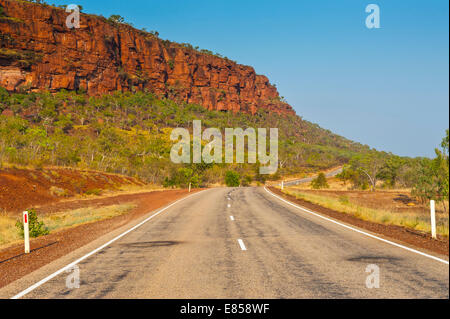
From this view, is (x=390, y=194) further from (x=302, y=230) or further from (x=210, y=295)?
(x=210, y=295)

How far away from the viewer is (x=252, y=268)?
6969 mm

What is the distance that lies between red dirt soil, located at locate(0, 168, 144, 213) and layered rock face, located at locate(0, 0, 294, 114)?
8783 cm

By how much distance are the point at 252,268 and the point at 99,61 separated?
140 m

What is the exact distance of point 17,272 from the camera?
25.0 feet

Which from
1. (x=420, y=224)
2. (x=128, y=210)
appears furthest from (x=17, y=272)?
(x=128, y=210)

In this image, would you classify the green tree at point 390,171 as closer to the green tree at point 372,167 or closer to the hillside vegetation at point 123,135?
the green tree at point 372,167

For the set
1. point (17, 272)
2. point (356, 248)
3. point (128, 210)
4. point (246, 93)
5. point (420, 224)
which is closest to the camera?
point (17, 272)

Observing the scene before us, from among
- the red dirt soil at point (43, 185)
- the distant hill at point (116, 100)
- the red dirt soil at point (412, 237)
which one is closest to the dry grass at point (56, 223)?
the red dirt soil at point (43, 185)

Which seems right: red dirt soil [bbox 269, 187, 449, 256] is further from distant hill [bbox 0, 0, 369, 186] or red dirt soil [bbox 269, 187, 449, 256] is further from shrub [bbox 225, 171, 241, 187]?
shrub [bbox 225, 171, 241, 187]

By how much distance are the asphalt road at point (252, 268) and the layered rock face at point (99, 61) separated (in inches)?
4655

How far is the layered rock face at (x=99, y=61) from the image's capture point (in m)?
114

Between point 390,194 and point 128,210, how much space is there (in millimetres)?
26779

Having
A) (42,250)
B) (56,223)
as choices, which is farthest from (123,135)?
(42,250)

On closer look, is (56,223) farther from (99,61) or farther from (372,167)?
(99,61)
